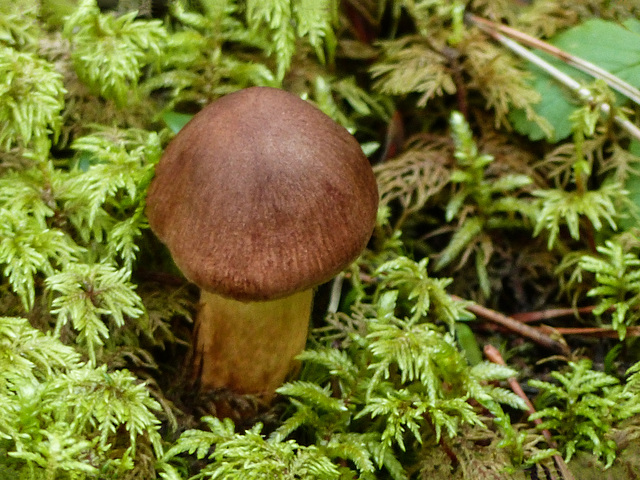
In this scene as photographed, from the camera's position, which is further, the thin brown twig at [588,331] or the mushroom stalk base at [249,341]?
the thin brown twig at [588,331]

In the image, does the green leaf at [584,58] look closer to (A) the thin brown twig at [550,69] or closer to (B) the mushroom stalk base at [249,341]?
(A) the thin brown twig at [550,69]

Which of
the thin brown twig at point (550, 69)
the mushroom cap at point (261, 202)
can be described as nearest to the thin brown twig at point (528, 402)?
the mushroom cap at point (261, 202)

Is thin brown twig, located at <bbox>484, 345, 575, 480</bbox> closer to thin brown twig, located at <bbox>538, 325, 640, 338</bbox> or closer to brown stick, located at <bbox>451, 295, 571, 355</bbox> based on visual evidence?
brown stick, located at <bbox>451, 295, 571, 355</bbox>

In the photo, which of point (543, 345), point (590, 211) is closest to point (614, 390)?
point (543, 345)

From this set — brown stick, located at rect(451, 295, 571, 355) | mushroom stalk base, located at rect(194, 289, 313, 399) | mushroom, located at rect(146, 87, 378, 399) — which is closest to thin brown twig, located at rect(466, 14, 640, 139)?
brown stick, located at rect(451, 295, 571, 355)

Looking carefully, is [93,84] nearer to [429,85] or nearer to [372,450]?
[429,85]

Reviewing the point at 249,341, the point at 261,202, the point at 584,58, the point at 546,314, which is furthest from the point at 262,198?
the point at 584,58
